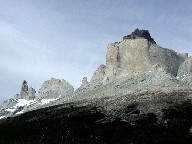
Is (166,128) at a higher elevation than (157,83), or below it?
below

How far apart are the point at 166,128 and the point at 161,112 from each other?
5136cm

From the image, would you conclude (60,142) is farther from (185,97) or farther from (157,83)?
(157,83)

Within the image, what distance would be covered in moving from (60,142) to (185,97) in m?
98.5

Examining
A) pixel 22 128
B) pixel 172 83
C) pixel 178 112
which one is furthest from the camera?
pixel 172 83

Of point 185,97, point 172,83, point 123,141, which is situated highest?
point 172,83

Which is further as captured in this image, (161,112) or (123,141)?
(161,112)

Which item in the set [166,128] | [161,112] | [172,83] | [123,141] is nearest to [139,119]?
[161,112]

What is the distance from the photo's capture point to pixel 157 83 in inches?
7082

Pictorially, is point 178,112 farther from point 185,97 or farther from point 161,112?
point 185,97

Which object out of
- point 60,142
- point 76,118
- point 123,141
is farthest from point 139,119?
point 60,142

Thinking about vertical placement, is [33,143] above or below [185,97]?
below

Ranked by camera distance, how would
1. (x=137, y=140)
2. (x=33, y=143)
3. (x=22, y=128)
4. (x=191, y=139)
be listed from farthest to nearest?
(x=22, y=128), (x=137, y=140), (x=191, y=139), (x=33, y=143)

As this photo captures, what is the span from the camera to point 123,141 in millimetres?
28562

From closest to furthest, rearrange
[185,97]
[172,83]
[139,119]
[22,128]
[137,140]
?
[137,140] → [22,128] → [139,119] → [185,97] → [172,83]
